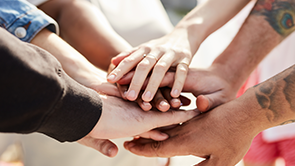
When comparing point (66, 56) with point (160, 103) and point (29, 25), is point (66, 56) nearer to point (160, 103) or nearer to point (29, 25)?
point (29, 25)

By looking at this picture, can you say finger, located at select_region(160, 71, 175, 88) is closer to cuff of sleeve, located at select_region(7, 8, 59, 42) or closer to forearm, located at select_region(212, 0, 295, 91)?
forearm, located at select_region(212, 0, 295, 91)

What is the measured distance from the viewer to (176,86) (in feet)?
2.68

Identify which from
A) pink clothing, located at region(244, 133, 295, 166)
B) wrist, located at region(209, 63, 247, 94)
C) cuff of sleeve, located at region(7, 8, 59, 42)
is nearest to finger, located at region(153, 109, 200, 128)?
wrist, located at region(209, 63, 247, 94)

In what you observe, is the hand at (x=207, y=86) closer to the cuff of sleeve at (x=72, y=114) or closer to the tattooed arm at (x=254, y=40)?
the tattooed arm at (x=254, y=40)

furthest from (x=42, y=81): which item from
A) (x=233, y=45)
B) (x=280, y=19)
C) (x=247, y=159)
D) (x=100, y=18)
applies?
(x=247, y=159)

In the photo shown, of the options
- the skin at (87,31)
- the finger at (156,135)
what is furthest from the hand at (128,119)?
the skin at (87,31)

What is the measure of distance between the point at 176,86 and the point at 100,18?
1.85ft

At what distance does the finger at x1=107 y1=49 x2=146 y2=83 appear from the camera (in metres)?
0.78

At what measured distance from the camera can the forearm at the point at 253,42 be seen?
1.07 metres

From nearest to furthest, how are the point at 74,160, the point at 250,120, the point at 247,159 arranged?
the point at 250,120 → the point at 74,160 → the point at 247,159

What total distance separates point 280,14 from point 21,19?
107 cm

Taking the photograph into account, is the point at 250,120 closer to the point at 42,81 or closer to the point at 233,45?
the point at 233,45

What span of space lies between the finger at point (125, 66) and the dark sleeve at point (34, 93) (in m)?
0.20

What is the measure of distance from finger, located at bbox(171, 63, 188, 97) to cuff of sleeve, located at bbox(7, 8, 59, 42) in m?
0.49
